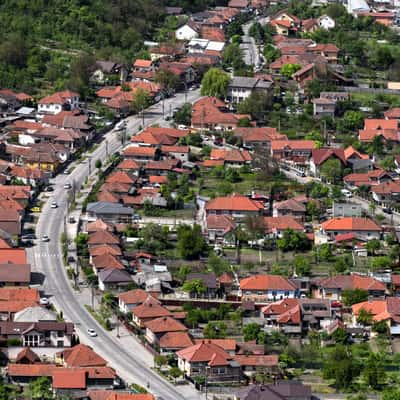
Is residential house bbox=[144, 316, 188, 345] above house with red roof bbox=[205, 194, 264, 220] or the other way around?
above

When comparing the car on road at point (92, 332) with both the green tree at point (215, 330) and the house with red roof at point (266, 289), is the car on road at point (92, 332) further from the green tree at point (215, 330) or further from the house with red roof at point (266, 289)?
the house with red roof at point (266, 289)

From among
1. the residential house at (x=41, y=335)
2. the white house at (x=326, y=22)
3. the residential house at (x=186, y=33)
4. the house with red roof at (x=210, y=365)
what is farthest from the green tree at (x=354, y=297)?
the white house at (x=326, y=22)

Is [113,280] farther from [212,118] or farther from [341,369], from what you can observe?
[212,118]

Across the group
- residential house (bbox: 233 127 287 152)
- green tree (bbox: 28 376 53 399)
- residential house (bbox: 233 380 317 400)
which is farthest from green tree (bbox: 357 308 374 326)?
residential house (bbox: 233 127 287 152)

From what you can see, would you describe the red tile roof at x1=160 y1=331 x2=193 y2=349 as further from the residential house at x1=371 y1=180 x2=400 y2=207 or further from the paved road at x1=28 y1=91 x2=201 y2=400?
the residential house at x1=371 y1=180 x2=400 y2=207

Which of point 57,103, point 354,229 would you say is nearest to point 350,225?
point 354,229
